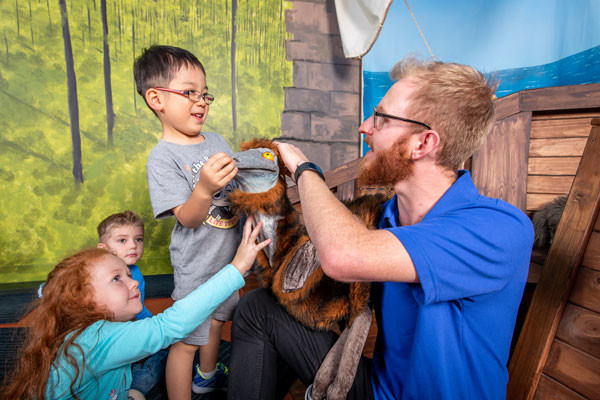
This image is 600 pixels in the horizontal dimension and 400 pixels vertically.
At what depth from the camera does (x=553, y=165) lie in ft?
5.83

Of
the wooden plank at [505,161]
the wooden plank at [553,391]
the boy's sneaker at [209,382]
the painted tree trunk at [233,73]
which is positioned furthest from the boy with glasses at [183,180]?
the painted tree trunk at [233,73]

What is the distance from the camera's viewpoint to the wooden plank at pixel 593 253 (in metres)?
0.90

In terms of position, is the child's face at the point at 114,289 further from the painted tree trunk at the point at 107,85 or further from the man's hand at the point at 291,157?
the painted tree trunk at the point at 107,85

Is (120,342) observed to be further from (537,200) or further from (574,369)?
(537,200)

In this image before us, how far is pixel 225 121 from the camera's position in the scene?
331cm

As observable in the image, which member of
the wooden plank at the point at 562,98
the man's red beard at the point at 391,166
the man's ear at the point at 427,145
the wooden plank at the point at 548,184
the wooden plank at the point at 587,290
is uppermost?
the wooden plank at the point at 562,98

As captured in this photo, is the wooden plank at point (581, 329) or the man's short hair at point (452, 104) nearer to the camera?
the wooden plank at point (581, 329)

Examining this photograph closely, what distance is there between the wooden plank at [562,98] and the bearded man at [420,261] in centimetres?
97

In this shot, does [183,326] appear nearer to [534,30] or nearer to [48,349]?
[48,349]

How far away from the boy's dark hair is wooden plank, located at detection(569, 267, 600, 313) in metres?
1.47

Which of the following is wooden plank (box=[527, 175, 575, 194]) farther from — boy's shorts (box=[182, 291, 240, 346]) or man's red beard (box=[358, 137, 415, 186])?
boy's shorts (box=[182, 291, 240, 346])

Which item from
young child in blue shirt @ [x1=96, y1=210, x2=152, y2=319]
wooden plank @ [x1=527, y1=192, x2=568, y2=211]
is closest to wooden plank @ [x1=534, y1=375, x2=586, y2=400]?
wooden plank @ [x1=527, y1=192, x2=568, y2=211]

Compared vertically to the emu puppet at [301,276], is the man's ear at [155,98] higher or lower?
higher

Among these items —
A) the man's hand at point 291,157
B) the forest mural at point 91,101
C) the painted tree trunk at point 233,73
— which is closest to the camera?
the man's hand at point 291,157
